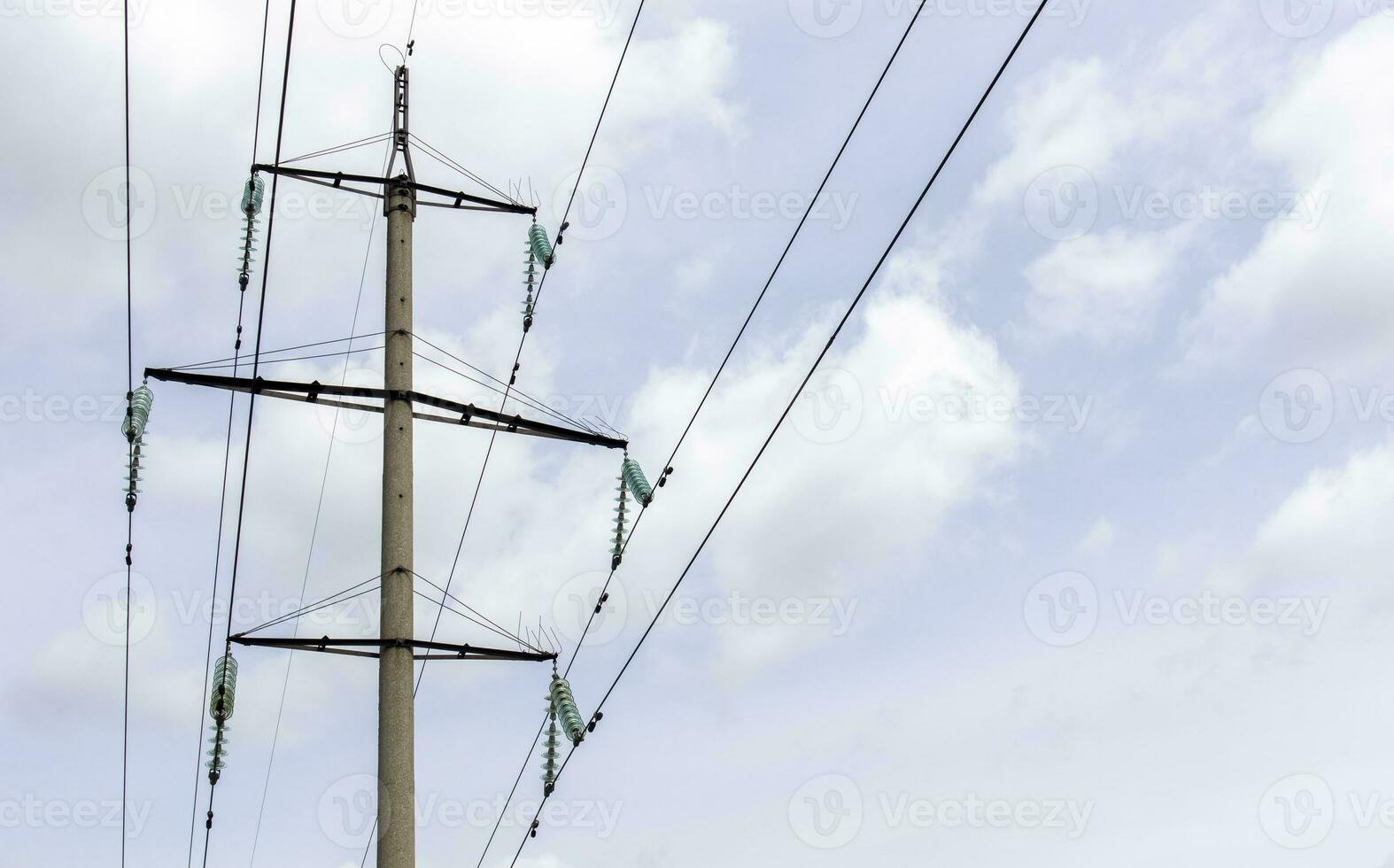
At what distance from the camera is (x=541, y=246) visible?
1814 cm

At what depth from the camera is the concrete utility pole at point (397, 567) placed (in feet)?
44.5

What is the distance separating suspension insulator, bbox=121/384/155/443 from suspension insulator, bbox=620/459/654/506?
5835mm

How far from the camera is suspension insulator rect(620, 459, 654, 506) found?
53.2 feet

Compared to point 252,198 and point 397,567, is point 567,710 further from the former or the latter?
point 252,198

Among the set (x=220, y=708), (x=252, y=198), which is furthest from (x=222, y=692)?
(x=252, y=198)

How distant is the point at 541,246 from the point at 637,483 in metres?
4.01

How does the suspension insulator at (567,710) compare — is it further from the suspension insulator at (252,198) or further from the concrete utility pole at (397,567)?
the suspension insulator at (252,198)

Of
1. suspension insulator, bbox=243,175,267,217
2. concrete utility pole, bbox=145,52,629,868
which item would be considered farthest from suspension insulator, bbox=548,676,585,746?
suspension insulator, bbox=243,175,267,217

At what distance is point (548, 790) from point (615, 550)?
301cm

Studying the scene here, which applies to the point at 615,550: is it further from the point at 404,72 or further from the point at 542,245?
the point at 404,72

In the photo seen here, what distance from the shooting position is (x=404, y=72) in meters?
19.1

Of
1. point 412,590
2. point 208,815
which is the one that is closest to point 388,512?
point 412,590

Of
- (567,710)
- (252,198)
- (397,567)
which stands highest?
(252,198)

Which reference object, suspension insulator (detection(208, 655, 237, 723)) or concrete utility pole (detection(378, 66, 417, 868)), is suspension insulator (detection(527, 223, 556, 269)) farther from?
suspension insulator (detection(208, 655, 237, 723))
